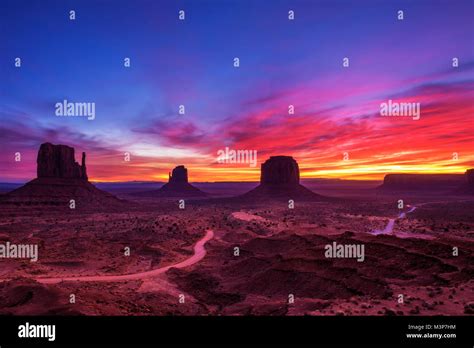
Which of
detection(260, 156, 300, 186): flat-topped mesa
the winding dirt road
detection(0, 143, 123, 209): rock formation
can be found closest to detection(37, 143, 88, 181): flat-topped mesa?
detection(0, 143, 123, 209): rock formation

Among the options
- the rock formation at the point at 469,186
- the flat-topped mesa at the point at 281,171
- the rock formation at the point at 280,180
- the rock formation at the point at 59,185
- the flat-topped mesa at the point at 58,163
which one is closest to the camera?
the rock formation at the point at 59,185

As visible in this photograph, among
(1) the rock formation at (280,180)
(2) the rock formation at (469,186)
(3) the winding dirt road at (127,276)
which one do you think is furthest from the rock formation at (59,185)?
(2) the rock formation at (469,186)

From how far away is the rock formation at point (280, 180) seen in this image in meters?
145

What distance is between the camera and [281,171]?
509 ft

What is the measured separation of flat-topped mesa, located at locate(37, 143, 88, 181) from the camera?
102m

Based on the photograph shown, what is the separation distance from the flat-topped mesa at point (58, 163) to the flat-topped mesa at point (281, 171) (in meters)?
91.4

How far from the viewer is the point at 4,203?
258ft

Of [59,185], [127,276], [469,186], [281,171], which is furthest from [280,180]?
[127,276]

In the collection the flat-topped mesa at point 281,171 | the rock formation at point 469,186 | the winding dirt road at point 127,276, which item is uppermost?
the flat-topped mesa at point 281,171

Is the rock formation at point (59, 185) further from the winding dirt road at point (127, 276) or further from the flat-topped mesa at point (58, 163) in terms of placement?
the winding dirt road at point (127, 276)

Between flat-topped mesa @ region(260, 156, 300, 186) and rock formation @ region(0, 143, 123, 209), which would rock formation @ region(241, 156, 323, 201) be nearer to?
flat-topped mesa @ region(260, 156, 300, 186)

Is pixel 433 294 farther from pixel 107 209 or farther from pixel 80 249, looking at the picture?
pixel 107 209

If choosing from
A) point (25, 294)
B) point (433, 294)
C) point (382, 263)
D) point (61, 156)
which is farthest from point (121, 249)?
point (61, 156)

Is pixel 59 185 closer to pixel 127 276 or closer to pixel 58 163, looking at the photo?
pixel 58 163
